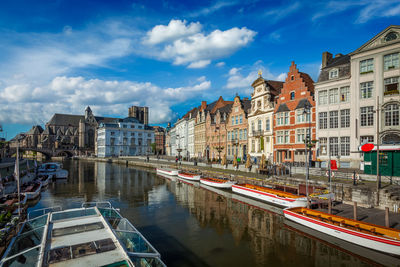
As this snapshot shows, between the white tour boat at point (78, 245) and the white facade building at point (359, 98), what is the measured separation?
22.3 m

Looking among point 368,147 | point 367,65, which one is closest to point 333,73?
point 367,65

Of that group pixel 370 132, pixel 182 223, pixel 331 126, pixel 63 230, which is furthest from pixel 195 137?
pixel 63 230

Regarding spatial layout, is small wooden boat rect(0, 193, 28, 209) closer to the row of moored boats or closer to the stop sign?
the row of moored boats

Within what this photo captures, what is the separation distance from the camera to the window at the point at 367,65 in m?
26.3

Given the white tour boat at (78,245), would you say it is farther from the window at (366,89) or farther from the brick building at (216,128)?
the brick building at (216,128)

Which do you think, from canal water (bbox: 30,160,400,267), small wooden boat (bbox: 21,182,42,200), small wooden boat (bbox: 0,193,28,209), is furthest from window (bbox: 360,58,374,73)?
small wooden boat (bbox: 21,182,42,200)

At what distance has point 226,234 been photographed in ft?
50.3

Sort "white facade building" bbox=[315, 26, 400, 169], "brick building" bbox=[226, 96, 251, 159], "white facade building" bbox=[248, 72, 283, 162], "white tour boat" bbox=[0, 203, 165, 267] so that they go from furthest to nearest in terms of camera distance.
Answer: "brick building" bbox=[226, 96, 251, 159]
"white facade building" bbox=[248, 72, 283, 162]
"white facade building" bbox=[315, 26, 400, 169]
"white tour boat" bbox=[0, 203, 165, 267]

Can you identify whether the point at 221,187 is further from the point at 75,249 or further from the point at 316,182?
the point at 75,249

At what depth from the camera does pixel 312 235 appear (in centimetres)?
1484

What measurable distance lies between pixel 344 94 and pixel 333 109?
82.1 inches

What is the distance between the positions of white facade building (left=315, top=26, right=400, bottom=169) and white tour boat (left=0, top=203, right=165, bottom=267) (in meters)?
22.3

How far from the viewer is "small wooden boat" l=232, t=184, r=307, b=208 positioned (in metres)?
19.9

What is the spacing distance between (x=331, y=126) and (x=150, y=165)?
149 ft
